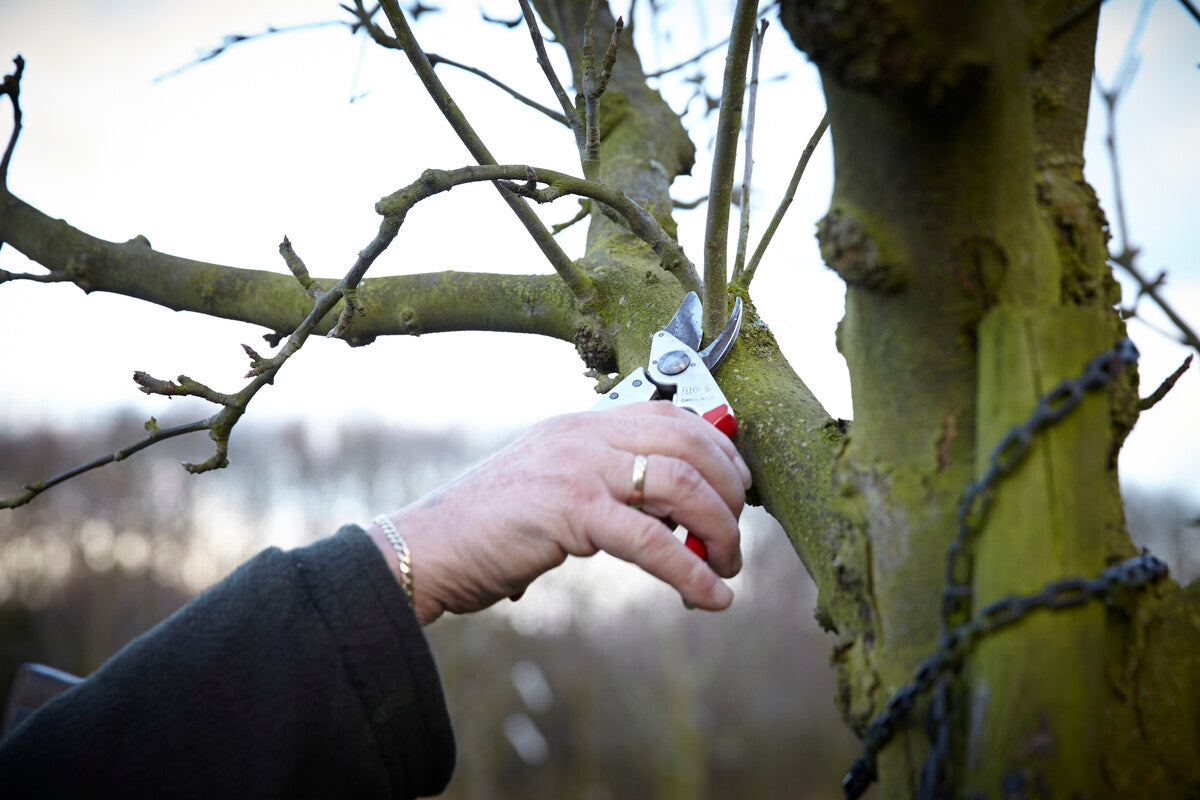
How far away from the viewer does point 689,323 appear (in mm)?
1647

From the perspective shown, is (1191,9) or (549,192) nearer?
(1191,9)

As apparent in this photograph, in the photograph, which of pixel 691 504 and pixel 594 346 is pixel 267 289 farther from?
pixel 691 504

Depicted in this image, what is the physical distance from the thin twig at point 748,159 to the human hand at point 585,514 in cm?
66

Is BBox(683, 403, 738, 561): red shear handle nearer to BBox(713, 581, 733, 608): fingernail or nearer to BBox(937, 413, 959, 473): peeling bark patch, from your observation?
BBox(713, 581, 733, 608): fingernail

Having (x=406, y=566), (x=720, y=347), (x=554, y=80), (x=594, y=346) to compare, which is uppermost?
(x=554, y=80)

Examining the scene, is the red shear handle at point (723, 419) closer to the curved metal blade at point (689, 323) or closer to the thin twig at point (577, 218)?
the curved metal blade at point (689, 323)

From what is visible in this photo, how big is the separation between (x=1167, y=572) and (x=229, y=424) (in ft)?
5.09

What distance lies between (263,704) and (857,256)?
41.6 inches

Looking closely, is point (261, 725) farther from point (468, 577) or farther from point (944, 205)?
point (944, 205)

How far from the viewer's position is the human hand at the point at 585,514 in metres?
1.24

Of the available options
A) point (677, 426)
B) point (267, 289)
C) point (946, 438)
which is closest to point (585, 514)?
point (677, 426)

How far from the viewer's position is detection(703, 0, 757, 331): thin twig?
4.76 feet

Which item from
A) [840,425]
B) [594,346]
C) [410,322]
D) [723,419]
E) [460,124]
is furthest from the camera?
[410,322]

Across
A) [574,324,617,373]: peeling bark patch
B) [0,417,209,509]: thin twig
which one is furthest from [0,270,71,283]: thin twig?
[574,324,617,373]: peeling bark patch
